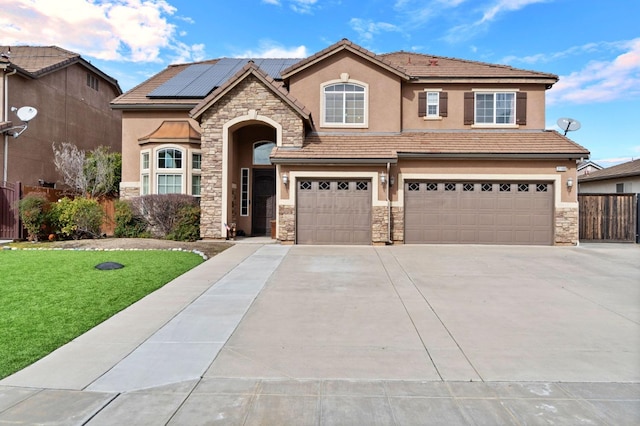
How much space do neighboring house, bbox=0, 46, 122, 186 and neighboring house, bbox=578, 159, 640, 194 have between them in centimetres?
3043

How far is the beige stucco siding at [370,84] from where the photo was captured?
16.4 meters

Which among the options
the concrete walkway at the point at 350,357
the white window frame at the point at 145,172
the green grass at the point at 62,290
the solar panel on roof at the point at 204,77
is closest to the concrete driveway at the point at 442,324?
the concrete walkway at the point at 350,357

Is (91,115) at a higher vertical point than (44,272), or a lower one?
higher

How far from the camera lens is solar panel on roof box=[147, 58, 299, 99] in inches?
720

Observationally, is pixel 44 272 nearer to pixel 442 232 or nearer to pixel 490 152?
pixel 442 232

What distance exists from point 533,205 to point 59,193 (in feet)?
62.7

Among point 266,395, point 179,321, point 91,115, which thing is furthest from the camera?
point 91,115

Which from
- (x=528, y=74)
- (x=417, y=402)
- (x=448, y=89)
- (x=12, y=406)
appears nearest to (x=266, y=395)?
(x=417, y=402)

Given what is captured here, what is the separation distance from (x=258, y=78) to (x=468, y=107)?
8726 mm

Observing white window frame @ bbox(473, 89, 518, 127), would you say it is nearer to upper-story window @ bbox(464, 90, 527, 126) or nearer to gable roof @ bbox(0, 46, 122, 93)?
upper-story window @ bbox(464, 90, 527, 126)

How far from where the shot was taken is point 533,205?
50.5 ft

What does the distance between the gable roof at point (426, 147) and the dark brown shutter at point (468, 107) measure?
2.45 feet

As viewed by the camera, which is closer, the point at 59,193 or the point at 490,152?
the point at 490,152

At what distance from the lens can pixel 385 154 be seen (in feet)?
48.6
